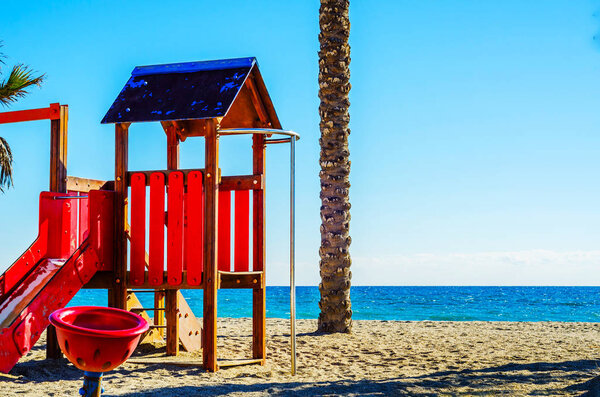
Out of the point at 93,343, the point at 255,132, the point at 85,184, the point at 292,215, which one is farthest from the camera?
the point at 85,184

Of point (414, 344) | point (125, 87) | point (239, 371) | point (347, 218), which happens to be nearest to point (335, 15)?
point (347, 218)

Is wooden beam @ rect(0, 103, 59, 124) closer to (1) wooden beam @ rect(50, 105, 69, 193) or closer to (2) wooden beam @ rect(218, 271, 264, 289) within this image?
(1) wooden beam @ rect(50, 105, 69, 193)

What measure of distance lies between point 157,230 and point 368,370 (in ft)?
10.1

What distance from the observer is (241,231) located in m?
8.04

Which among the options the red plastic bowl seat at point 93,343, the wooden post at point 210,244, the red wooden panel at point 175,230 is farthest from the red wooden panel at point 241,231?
the red plastic bowl seat at point 93,343

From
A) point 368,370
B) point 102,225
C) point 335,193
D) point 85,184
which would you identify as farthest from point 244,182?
point 335,193

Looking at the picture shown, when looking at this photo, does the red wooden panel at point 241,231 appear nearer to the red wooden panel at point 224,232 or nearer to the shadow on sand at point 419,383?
the red wooden panel at point 224,232

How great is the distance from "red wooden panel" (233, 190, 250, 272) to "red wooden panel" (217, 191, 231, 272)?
9cm

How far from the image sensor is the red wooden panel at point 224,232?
8.05 m

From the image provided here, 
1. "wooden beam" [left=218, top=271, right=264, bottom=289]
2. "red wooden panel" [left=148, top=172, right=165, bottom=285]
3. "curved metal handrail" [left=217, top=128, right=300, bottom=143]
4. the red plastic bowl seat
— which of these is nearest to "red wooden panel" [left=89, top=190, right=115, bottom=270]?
"red wooden panel" [left=148, top=172, right=165, bottom=285]

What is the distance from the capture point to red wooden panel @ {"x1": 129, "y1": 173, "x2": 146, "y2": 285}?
7715 millimetres

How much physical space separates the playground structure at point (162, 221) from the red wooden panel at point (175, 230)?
1 cm

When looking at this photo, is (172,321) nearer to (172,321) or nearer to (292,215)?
(172,321)

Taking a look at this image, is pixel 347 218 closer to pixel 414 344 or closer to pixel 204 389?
pixel 414 344
